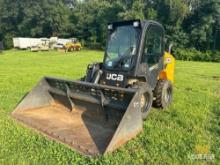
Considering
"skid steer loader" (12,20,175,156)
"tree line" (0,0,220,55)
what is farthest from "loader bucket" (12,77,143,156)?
"tree line" (0,0,220,55)

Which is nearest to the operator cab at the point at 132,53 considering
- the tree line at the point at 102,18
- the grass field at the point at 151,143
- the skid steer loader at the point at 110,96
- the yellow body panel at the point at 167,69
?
the skid steer loader at the point at 110,96

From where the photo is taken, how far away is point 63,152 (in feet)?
14.0

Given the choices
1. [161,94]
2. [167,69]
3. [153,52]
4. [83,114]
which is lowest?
[83,114]

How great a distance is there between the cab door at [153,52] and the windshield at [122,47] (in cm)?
26

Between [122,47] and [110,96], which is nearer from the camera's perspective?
[110,96]

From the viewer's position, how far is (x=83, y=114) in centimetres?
560

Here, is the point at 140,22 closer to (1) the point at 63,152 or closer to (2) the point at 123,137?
(2) the point at 123,137

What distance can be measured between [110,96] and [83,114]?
0.80 meters

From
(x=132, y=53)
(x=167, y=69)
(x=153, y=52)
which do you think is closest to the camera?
(x=132, y=53)

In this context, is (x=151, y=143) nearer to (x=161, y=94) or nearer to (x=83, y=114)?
(x=83, y=114)

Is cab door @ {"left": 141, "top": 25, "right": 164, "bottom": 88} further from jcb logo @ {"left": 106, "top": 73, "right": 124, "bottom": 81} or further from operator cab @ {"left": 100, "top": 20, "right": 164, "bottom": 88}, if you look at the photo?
jcb logo @ {"left": 106, "top": 73, "right": 124, "bottom": 81}

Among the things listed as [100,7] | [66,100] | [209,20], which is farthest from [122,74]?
[100,7]

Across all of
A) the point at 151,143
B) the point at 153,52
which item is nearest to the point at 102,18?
the point at 153,52

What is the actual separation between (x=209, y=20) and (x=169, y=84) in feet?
95.3
